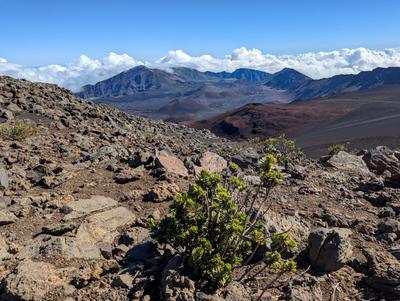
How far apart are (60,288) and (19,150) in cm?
693

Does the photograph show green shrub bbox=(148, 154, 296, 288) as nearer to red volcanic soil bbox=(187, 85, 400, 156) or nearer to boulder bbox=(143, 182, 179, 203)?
boulder bbox=(143, 182, 179, 203)

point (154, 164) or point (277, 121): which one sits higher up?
point (154, 164)

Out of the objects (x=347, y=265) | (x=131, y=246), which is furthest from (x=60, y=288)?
(x=347, y=265)

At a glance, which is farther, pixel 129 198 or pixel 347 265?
pixel 129 198

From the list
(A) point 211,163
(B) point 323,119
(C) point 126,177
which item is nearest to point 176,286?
(C) point 126,177

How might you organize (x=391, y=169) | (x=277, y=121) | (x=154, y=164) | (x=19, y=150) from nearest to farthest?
1. (x=154, y=164)
2. (x=19, y=150)
3. (x=391, y=169)
4. (x=277, y=121)

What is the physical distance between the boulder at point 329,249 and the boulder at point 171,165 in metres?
3.88

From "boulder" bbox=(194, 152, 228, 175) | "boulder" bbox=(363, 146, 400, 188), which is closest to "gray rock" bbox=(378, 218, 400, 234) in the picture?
"boulder" bbox=(194, 152, 228, 175)

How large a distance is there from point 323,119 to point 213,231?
73051mm

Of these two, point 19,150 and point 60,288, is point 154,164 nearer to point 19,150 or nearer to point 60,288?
point 19,150

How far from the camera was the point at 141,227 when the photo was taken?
637cm

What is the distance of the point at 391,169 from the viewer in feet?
39.2

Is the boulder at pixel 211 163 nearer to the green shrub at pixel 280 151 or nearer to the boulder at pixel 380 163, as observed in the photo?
the green shrub at pixel 280 151

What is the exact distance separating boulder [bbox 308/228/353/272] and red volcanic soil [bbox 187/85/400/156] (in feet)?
140
